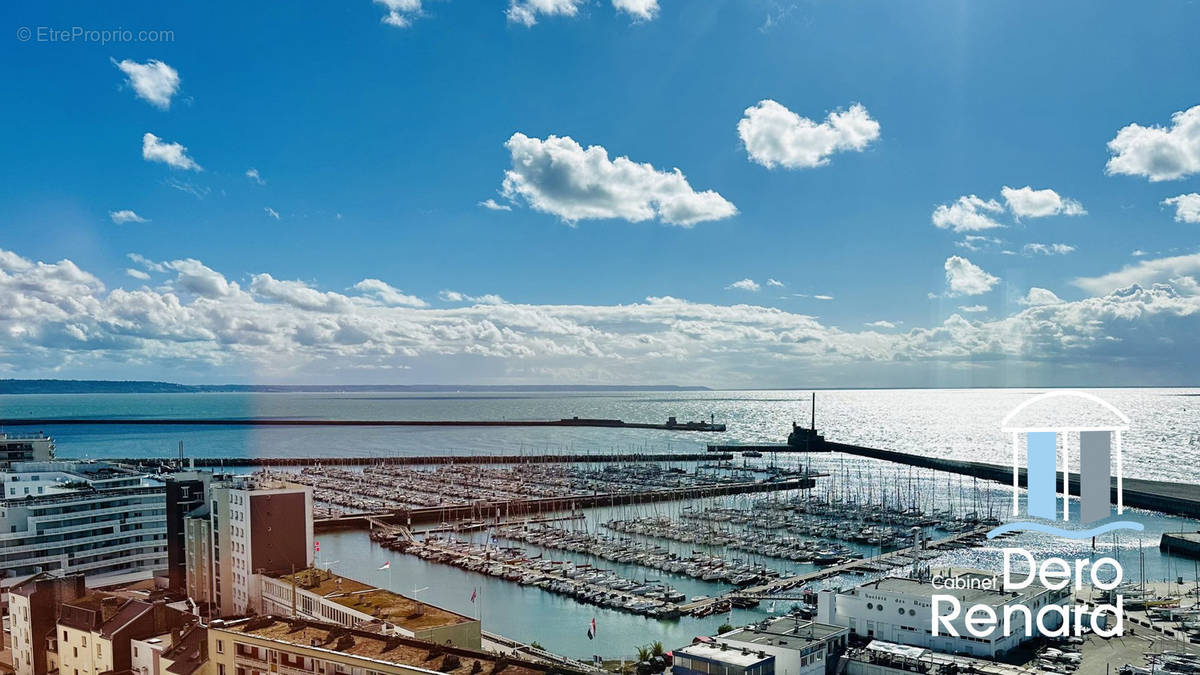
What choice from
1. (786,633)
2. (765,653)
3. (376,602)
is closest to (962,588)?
(786,633)

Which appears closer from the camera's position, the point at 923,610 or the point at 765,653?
the point at 765,653

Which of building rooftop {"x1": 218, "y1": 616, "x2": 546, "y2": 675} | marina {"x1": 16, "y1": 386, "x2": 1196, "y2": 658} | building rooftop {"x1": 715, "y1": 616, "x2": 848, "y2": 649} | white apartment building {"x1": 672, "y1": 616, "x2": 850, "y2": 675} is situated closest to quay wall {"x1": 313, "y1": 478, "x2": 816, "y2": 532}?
marina {"x1": 16, "y1": 386, "x2": 1196, "y2": 658}

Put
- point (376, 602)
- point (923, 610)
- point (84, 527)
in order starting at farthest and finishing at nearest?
point (84, 527) → point (923, 610) → point (376, 602)

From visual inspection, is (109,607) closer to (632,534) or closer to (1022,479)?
(632,534)

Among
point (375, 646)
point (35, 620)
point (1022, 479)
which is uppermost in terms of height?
point (375, 646)

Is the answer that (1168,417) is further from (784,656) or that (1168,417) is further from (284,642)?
(284,642)

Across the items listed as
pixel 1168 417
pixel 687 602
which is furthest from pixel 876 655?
pixel 1168 417

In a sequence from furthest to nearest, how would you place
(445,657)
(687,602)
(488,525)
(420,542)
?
(488,525)
(420,542)
(687,602)
(445,657)

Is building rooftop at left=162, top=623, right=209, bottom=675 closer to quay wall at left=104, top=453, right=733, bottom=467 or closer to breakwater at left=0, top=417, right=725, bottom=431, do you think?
quay wall at left=104, top=453, right=733, bottom=467
